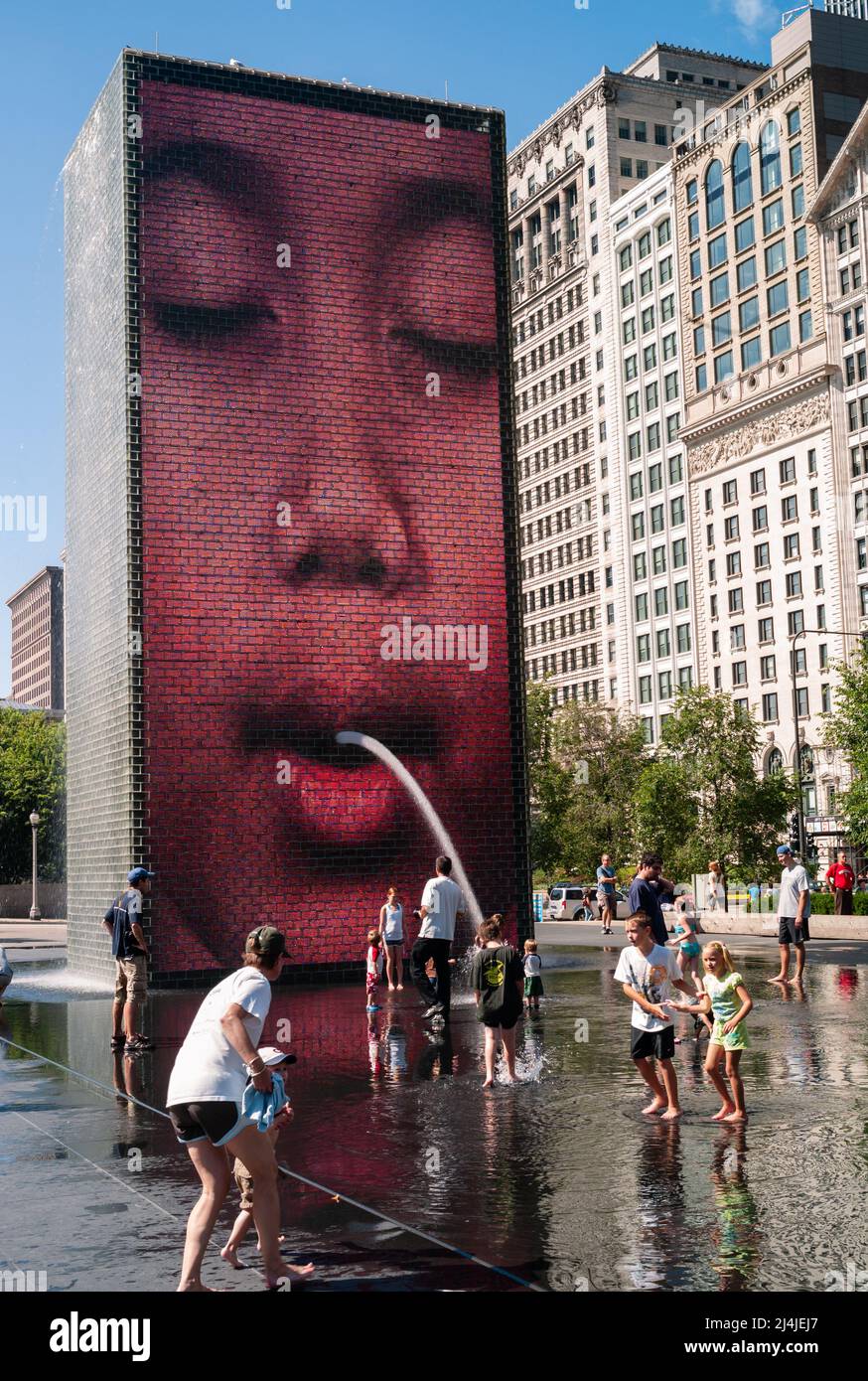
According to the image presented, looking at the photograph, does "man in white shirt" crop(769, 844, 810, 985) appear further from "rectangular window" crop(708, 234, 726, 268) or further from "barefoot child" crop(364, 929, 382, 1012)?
"rectangular window" crop(708, 234, 726, 268)

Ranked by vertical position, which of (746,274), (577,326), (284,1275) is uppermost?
(577,326)

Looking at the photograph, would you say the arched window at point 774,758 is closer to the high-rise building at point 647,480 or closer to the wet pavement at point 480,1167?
the high-rise building at point 647,480

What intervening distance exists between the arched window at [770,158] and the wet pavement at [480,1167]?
75517 millimetres

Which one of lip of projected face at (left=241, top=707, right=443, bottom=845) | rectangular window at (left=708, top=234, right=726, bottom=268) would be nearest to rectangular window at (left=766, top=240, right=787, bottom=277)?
rectangular window at (left=708, top=234, right=726, bottom=268)

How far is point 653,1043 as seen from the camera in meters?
10.5

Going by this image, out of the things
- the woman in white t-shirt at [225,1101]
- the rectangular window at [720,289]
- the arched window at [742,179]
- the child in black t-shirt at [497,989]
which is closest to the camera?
the woman in white t-shirt at [225,1101]

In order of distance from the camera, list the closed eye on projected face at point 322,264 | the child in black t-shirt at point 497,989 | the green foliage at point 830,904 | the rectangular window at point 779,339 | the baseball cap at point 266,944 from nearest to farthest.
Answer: the baseball cap at point 266,944 → the child in black t-shirt at point 497,989 → the closed eye on projected face at point 322,264 → the green foliage at point 830,904 → the rectangular window at point 779,339

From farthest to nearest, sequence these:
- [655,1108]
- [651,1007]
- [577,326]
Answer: [577,326]
[655,1108]
[651,1007]

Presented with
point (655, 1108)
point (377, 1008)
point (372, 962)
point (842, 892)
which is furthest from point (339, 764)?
point (842, 892)

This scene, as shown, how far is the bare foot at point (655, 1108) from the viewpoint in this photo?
10.6m

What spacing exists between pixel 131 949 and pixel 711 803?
41.4m

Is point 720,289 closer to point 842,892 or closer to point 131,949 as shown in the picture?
point 842,892

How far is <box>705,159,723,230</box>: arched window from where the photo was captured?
87.7m

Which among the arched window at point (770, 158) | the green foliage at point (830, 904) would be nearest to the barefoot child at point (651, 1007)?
the green foliage at point (830, 904)
